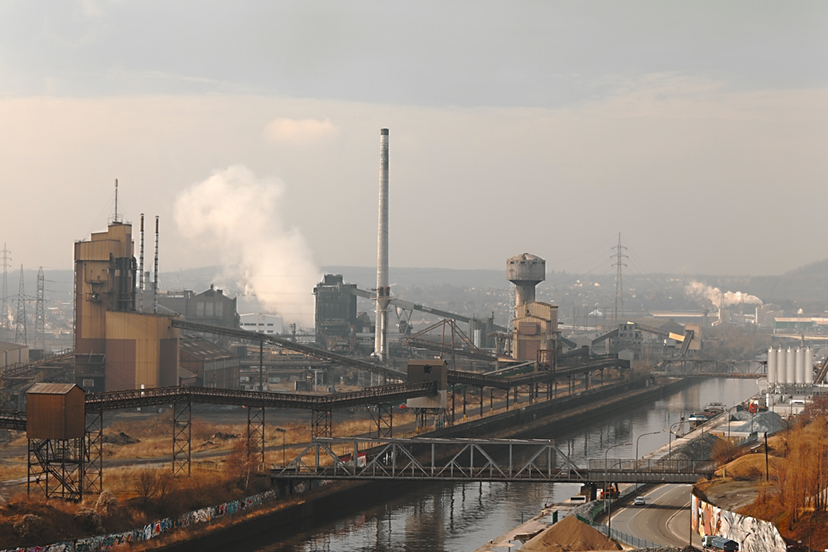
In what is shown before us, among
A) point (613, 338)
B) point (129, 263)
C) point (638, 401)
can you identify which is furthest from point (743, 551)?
point (613, 338)

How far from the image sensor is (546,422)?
85.3 metres

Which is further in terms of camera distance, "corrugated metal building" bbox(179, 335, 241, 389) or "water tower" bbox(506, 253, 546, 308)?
A: "water tower" bbox(506, 253, 546, 308)

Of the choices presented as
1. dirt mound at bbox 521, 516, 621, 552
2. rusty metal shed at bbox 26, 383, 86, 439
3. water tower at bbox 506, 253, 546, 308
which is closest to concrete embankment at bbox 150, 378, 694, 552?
rusty metal shed at bbox 26, 383, 86, 439

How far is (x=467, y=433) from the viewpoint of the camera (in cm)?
7106

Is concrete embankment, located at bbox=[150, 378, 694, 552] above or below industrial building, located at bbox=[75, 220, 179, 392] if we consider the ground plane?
below

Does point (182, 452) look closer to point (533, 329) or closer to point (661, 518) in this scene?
point (661, 518)

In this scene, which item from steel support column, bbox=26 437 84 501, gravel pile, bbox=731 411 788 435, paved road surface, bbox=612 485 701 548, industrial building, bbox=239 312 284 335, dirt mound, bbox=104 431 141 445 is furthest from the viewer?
industrial building, bbox=239 312 284 335

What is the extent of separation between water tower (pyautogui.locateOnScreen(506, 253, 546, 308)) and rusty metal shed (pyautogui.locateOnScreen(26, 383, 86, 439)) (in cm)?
8037

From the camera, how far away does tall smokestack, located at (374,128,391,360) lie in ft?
393

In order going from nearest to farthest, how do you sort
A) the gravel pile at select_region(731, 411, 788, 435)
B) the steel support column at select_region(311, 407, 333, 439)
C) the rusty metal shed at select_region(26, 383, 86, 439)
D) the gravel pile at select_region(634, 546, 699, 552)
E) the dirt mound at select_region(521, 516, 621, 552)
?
1. the gravel pile at select_region(634, 546, 699, 552)
2. the dirt mound at select_region(521, 516, 621, 552)
3. the rusty metal shed at select_region(26, 383, 86, 439)
4. the steel support column at select_region(311, 407, 333, 439)
5. the gravel pile at select_region(731, 411, 788, 435)

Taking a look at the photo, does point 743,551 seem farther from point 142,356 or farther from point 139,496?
point 142,356

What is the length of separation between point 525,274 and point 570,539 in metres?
79.9

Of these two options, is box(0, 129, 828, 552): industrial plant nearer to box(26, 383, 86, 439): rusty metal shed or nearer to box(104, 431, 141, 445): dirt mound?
box(26, 383, 86, 439): rusty metal shed

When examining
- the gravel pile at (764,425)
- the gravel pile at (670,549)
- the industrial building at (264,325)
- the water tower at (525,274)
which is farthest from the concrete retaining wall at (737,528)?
the industrial building at (264,325)
